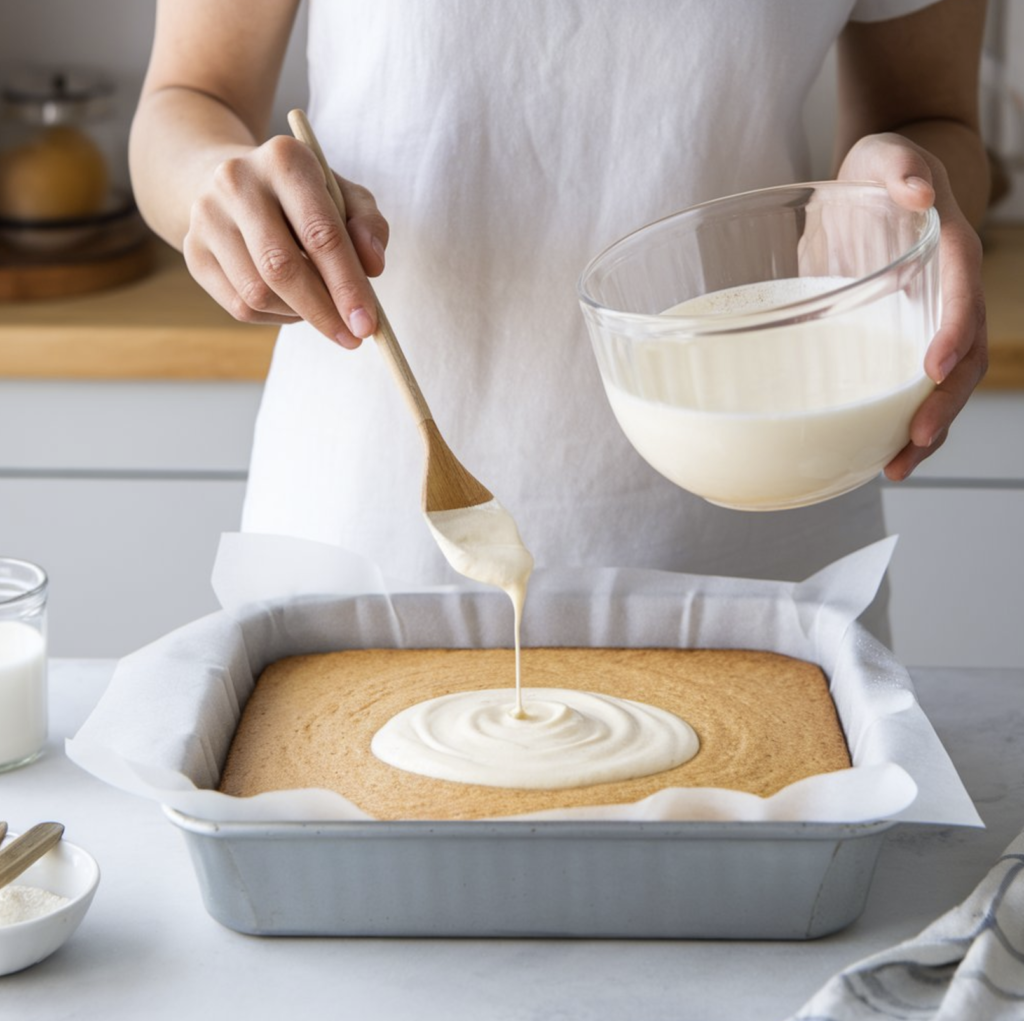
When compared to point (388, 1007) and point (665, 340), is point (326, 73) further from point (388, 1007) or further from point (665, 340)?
point (388, 1007)

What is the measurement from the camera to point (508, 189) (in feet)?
3.69

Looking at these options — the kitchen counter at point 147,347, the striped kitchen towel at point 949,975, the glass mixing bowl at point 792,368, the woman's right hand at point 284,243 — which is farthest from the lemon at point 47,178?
the striped kitchen towel at point 949,975

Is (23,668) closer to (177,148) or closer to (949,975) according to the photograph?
(177,148)

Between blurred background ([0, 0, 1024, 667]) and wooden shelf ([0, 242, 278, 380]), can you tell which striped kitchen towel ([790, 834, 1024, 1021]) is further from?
wooden shelf ([0, 242, 278, 380])

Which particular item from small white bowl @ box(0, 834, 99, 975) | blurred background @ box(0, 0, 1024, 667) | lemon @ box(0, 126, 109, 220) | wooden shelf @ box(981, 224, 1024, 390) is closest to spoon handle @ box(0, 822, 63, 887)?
small white bowl @ box(0, 834, 99, 975)

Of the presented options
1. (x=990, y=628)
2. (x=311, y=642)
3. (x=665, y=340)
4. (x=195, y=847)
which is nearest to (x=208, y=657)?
(x=311, y=642)

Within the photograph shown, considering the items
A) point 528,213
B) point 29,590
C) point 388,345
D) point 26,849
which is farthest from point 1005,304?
point 26,849

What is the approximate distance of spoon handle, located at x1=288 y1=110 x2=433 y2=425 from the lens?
3.05ft

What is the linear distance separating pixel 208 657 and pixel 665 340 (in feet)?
1.28

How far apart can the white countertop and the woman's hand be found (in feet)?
0.76

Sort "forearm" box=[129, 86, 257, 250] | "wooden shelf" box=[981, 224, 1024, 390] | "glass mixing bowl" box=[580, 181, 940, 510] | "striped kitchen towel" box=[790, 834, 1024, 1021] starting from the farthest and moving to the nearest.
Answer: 1. "wooden shelf" box=[981, 224, 1024, 390]
2. "forearm" box=[129, 86, 257, 250]
3. "glass mixing bowl" box=[580, 181, 940, 510]
4. "striped kitchen towel" box=[790, 834, 1024, 1021]

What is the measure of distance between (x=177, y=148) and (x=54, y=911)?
0.61 m

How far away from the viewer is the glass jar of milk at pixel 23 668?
3.08 feet

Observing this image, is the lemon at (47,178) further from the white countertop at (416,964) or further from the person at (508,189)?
the white countertop at (416,964)
